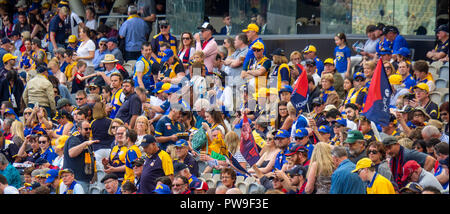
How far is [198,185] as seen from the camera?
9.51 m

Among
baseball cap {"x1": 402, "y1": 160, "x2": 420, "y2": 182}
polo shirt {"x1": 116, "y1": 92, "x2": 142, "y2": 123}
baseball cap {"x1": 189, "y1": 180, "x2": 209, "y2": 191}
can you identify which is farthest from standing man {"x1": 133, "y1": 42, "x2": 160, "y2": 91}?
baseball cap {"x1": 402, "y1": 160, "x2": 420, "y2": 182}

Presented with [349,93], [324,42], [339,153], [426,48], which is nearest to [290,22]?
[324,42]

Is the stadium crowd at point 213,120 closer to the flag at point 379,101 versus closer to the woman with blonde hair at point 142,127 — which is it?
the woman with blonde hair at point 142,127

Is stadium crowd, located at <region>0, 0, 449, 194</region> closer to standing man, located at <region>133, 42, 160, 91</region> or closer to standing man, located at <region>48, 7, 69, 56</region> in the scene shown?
standing man, located at <region>133, 42, 160, 91</region>

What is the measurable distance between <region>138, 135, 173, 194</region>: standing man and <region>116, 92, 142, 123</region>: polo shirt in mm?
2576

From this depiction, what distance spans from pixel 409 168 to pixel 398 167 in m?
0.22

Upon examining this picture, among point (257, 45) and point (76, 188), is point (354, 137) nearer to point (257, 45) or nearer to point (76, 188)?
point (76, 188)

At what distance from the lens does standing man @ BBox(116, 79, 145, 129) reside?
12.7 metres

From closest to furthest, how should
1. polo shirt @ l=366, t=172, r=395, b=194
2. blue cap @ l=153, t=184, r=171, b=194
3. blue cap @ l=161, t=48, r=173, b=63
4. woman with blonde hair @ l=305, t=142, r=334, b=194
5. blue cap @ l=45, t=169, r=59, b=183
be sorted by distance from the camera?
polo shirt @ l=366, t=172, r=395, b=194, woman with blonde hair @ l=305, t=142, r=334, b=194, blue cap @ l=153, t=184, r=171, b=194, blue cap @ l=45, t=169, r=59, b=183, blue cap @ l=161, t=48, r=173, b=63

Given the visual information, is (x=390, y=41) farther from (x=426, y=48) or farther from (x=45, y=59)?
(x=45, y=59)

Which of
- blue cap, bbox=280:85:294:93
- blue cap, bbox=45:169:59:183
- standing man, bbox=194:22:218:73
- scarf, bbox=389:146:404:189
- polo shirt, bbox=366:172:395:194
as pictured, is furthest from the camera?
standing man, bbox=194:22:218:73

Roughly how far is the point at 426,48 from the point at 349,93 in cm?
348

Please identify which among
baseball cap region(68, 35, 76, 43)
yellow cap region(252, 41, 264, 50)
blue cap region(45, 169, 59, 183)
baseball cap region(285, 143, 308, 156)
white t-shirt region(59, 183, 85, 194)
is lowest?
white t-shirt region(59, 183, 85, 194)

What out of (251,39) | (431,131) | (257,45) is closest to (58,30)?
(251,39)
